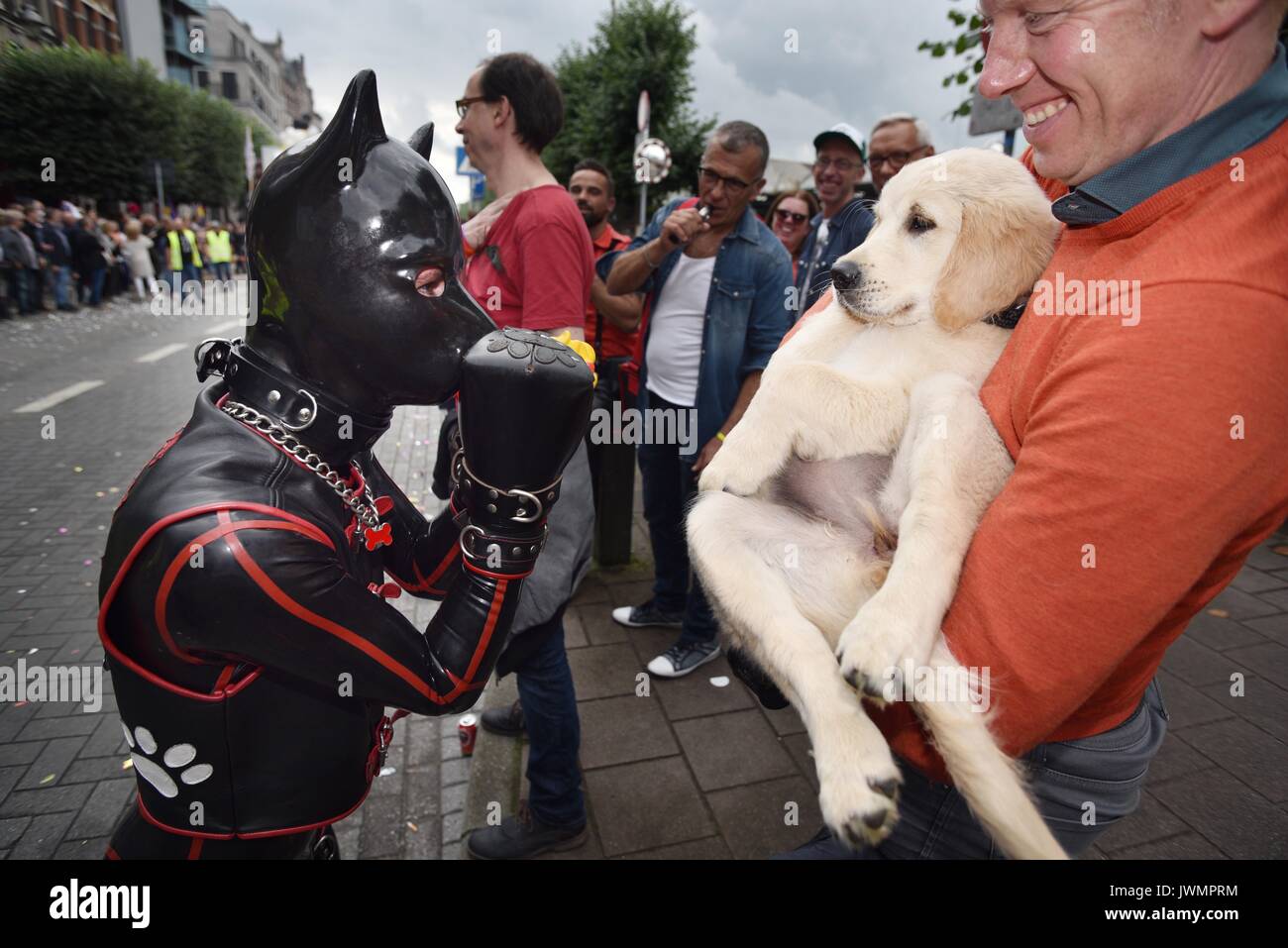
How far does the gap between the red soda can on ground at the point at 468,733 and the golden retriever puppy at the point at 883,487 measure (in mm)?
2501

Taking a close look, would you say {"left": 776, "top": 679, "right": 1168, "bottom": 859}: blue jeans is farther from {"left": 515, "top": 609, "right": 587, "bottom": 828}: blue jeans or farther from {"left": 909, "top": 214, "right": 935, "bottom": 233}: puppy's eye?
{"left": 515, "top": 609, "right": 587, "bottom": 828}: blue jeans

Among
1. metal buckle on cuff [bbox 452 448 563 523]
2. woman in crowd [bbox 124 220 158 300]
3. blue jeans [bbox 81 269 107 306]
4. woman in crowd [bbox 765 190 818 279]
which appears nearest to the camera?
metal buckle on cuff [bbox 452 448 563 523]

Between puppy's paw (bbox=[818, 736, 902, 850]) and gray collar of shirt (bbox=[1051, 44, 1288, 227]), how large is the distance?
3.34ft

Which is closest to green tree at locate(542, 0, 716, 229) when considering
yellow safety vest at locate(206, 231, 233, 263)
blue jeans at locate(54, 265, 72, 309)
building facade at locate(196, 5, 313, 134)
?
yellow safety vest at locate(206, 231, 233, 263)

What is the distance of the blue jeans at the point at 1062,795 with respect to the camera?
4.41 ft

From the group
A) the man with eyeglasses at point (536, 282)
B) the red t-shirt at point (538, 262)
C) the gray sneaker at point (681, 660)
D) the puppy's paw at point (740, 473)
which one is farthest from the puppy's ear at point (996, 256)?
the gray sneaker at point (681, 660)

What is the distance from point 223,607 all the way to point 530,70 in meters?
2.60

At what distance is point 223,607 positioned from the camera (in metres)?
1.29

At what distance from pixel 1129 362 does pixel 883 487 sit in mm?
647

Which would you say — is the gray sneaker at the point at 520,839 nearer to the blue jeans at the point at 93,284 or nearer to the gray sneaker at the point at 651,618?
the gray sneaker at the point at 651,618

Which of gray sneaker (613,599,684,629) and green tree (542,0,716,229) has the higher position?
green tree (542,0,716,229)

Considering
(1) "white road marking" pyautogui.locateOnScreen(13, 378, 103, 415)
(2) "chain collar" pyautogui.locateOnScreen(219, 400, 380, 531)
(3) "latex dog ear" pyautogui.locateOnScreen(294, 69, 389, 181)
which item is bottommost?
(1) "white road marking" pyautogui.locateOnScreen(13, 378, 103, 415)

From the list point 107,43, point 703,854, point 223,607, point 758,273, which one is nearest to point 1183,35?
point 223,607

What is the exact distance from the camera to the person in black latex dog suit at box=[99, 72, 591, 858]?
52.2 inches
